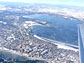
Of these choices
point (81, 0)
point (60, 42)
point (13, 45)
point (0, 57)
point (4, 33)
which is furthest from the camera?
point (81, 0)

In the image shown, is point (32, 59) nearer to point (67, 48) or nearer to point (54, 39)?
point (67, 48)

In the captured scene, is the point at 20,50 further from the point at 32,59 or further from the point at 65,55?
the point at 65,55

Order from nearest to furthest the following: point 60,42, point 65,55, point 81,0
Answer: point 65,55 < point 60,42 < point 81,0

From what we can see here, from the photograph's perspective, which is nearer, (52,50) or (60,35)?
(52,50)

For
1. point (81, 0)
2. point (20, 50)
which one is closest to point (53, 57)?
point (20, 50)

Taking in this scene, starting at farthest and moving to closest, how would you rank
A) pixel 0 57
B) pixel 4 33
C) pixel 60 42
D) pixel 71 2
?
pixel 71 2 → pixel 4 33 → pixel 60 42 → pixel 0 57

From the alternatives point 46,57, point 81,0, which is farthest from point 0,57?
point 81,0

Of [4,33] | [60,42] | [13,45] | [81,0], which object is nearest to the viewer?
[13,45]

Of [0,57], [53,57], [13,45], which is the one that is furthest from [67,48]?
[0,57]

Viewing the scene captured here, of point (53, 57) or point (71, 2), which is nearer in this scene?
point (53, 57)
